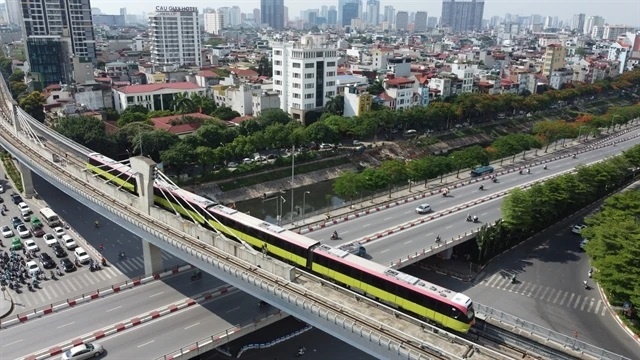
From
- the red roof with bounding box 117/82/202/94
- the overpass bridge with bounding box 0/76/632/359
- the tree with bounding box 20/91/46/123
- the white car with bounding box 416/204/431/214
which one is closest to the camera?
the overpass bridge with bounding box 0/76/632/359

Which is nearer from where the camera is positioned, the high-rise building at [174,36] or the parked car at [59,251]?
the parked car at [59,251]

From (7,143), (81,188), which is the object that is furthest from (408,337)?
(7,143)

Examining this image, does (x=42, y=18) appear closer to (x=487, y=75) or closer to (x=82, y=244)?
(x=82, y=244)

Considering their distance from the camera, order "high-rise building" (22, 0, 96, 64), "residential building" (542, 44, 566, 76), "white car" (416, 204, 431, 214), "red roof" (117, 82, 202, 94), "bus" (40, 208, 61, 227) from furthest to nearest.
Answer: "residential building" (542, 44, 566, 76) → "high-rise building" (22, 0, 96, 64) → "red roof" (117, 82, 202, 94) → "white car" (416, 204, 431, 214) → "bus" (40, 208, 61, 227)

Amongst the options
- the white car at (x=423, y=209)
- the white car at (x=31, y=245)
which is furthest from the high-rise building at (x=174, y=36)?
the white car at (x=423, y=209)

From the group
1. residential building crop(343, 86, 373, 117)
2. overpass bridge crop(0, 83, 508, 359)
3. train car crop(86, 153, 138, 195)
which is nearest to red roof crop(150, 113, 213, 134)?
train car crop(86, 153, 138, 195)

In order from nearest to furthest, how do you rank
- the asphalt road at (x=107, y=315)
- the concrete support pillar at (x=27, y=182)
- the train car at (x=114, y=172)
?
the asphalt road at (x=107, y=315)
the train car at (x=114, y=172)
the concrete support pillar at (x=27, y=182)

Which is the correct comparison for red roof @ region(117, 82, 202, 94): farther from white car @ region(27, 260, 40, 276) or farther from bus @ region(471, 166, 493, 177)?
bus @ region(471, 166, 493, 177)

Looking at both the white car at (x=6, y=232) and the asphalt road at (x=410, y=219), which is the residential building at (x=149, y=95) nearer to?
the white car at (x=6, y=232)
